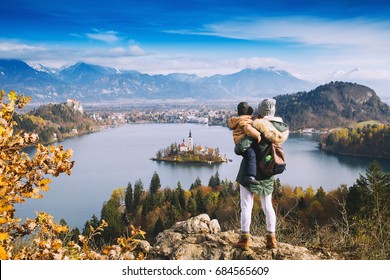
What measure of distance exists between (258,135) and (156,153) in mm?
25578

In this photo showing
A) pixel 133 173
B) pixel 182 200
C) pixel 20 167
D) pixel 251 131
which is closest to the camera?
pixel 20 167

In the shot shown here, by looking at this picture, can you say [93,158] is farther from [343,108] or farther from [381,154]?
[343,108]

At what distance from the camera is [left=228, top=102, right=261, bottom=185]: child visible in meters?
1.60

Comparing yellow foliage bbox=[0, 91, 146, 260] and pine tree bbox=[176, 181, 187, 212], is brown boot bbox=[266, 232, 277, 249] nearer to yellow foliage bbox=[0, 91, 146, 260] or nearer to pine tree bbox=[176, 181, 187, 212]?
yellow foliage bbox=[0, 91, 146, 260]

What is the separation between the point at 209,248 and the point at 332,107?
184 ft

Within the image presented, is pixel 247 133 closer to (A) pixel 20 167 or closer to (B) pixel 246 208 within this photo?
(B) pixel 246 208

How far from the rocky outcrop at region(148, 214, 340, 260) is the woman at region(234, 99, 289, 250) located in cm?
5

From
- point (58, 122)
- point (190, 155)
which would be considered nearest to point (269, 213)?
point (190, 155)

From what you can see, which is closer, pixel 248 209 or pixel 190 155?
pixel 248 209

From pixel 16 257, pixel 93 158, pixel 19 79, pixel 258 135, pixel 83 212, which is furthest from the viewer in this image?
pixel 19 79

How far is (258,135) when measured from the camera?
1.60 metres

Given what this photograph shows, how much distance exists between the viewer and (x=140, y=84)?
7077 inches

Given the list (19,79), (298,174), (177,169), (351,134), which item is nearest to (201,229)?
(298,174)

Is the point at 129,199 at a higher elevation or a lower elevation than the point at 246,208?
lower
